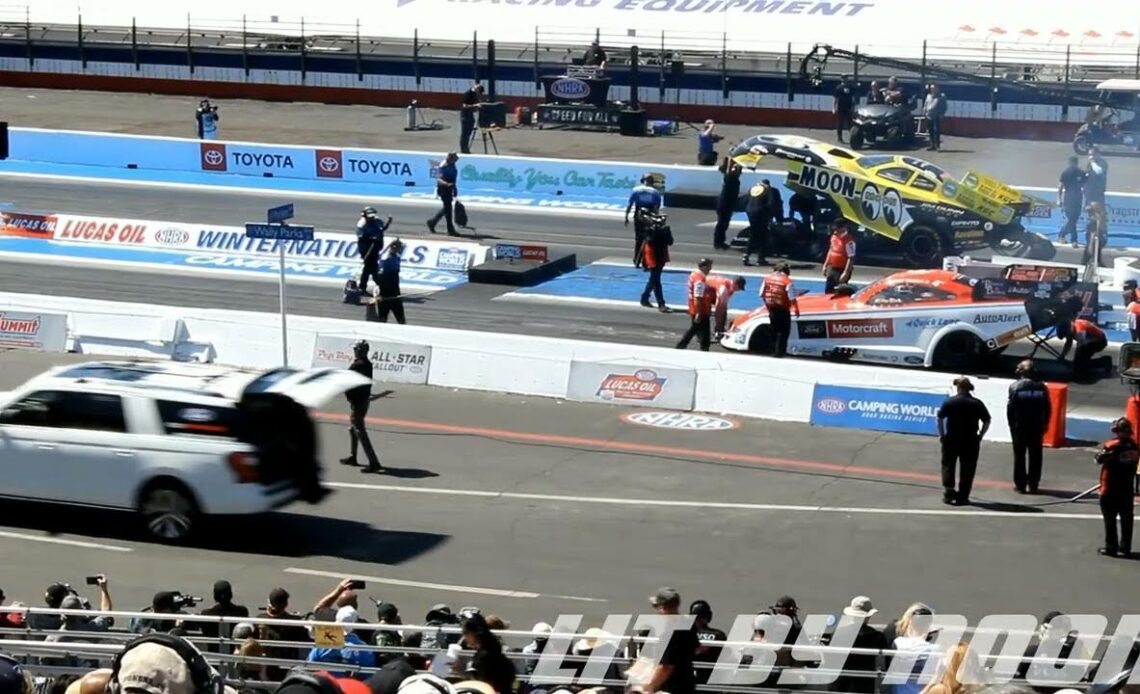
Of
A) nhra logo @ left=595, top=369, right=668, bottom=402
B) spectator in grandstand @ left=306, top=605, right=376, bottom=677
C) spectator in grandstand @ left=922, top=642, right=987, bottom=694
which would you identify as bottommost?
nhra logo @ left=595, top=369, right=668, bottom=402

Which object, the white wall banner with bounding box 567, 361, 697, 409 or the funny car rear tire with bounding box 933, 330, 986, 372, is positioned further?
the funny car rear tire with bounding box 933, 330, 986, 372

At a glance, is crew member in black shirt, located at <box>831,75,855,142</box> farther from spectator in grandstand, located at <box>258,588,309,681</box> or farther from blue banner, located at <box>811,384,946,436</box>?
spectator in grandstand, located at <box>258,588,309,681</box>

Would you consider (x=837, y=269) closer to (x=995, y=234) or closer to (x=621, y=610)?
(x=995, y=234)

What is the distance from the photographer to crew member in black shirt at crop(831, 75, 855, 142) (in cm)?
4359

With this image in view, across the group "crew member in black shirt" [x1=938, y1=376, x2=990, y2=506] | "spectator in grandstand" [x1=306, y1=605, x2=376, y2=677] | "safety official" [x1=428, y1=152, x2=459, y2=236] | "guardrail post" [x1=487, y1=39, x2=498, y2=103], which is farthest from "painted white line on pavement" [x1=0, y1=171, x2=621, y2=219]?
"spectator in grandstand" [x1=306, y1=605, x2=376, y2=677]

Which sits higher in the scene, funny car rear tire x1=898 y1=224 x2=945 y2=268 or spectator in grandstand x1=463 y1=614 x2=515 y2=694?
spectator in grandstand x1=463 y1=614 x2=515 y2=694

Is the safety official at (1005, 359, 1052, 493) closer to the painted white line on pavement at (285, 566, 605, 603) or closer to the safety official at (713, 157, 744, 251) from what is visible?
the painted white line on pavement at (285, 566, 605, 603)

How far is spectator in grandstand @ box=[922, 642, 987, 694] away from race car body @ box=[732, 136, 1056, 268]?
22631mm

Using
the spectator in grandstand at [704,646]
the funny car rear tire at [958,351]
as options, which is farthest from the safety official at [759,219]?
the spectator in grandstand at [704,646]

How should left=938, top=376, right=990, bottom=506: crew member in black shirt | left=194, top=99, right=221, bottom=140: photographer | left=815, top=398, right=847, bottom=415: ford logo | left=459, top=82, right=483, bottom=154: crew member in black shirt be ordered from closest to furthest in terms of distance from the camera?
left=938, top=376, right=990, bottom=506: crew member in black shirt → left=815, top=398, right=847, bottom=415: ford logo → left=459, top=82, right=483, bottom=154: crew member in black shirt → left=194, top=99, right=221, bottom=140: photographer

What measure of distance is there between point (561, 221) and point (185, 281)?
8.51 m

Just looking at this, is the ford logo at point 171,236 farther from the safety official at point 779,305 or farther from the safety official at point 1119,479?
the safety official at point 1119,479

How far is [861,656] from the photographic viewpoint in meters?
9.88

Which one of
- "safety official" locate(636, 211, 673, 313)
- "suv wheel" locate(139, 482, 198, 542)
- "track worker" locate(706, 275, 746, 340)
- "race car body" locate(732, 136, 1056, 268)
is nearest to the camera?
"suv wheel" locate(139, 482, 198, 542)
